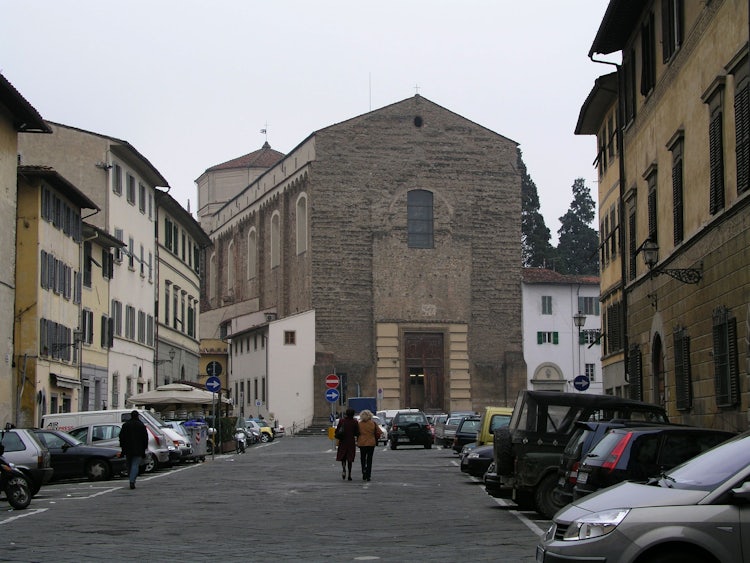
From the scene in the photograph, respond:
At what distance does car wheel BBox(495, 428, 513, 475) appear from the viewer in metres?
18.4

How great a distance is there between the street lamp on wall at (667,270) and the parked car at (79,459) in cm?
1210

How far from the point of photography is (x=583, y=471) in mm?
13859

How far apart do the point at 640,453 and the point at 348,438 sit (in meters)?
14.2

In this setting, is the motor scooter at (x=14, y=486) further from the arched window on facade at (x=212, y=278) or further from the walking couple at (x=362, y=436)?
the arched window on facade at (x=212, y=278)

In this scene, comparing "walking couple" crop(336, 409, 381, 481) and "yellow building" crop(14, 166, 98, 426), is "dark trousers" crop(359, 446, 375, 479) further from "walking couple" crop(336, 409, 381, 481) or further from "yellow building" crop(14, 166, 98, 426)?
"yellow building" crop(14, 166, 98, 426)

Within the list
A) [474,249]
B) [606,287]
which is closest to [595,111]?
[606,287]

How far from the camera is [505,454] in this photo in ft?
60.6

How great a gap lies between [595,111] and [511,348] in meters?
40.5

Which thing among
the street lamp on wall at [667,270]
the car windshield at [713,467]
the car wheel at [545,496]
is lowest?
the car wheel at [545,496]

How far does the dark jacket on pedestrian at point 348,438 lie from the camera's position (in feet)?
88.7

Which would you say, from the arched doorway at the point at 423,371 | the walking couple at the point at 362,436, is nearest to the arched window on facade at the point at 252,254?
the arched doorway at the point at 423,371

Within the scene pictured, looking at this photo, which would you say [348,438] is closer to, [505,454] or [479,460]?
[479,460]

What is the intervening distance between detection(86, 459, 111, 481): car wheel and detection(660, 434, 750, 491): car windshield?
20.6 meters

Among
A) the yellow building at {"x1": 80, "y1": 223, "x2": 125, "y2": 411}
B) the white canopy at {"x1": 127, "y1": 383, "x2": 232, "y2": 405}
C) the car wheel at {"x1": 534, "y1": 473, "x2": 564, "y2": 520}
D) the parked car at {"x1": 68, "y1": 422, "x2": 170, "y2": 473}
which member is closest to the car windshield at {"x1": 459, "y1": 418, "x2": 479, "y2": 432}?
the white canopy at {"x1": 127, "y1": 383, "x2": 232, "y2": 405}
